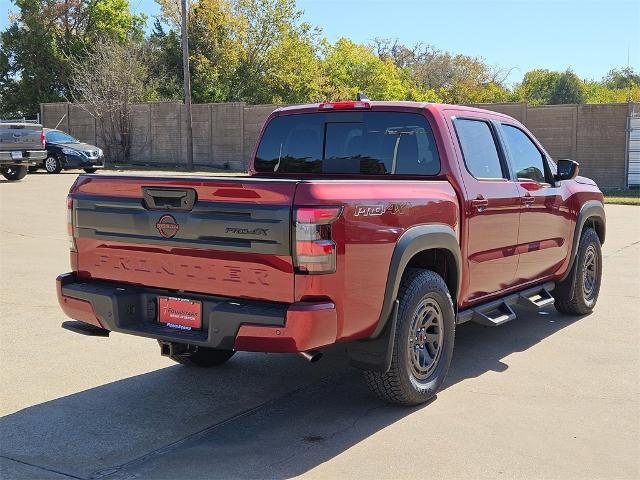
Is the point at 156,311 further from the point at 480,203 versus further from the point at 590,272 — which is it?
the point at 590,272

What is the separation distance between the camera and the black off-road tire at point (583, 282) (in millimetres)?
7281

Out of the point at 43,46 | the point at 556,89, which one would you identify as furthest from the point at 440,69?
the point at 43,46

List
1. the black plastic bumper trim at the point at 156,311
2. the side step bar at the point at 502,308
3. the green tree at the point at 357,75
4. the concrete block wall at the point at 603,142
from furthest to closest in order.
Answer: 1. the green tree at the point at 357,75
2. the concrete block wall at the point at 603,142
3. the side step bar at the point at 502,308
4. the black plastic bumper trim at the point at 156,311

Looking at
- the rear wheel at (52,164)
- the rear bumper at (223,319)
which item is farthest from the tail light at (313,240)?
the rear wheel at (52,164)

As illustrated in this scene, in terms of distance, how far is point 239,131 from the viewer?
30438 mm

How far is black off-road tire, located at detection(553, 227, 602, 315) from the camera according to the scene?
7281 millimetres

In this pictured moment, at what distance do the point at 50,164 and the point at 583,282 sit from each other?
849 inches

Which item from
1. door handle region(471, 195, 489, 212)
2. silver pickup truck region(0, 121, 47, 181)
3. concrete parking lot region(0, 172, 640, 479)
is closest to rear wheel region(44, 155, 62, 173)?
silver pickup truck region(0, 121, 47, 181)

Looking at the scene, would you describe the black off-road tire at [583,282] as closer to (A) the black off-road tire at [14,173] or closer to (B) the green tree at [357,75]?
(A) the black off-road tire at [14,173]

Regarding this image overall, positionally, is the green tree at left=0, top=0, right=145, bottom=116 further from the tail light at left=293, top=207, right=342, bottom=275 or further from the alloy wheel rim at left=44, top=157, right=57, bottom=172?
the tail light at left=293, top=207, right=342, bottom=275

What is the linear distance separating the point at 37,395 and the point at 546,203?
4.41 meters

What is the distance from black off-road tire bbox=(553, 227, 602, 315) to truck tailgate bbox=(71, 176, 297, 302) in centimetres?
421

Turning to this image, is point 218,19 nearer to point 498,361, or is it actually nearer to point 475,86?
point 475,86

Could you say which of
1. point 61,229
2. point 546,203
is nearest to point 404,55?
point 61,229
